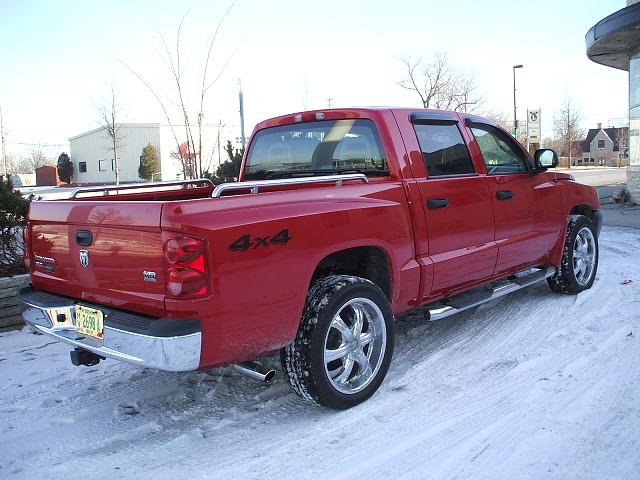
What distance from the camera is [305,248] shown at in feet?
10.2

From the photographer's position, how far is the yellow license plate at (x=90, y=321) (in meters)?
3.03

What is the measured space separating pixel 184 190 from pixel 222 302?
219cm

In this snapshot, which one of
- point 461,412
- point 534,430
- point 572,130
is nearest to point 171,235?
point 461,412

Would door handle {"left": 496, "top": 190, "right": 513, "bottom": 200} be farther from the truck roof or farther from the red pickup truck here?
the truck roof

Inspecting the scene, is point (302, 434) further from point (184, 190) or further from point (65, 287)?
point (184, 190)

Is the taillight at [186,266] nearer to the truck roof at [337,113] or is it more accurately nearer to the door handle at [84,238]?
the door handle at [84,238]

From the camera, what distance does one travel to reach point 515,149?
16.8ft

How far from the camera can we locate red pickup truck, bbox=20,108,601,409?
278 cm

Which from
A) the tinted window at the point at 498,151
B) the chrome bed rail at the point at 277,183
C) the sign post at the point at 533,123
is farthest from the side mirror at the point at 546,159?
the sign post at the point at 533,123

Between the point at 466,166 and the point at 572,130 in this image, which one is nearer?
the point at 466,166

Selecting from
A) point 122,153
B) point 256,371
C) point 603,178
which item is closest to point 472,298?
point 256,371

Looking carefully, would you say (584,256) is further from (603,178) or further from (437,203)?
(603,178)

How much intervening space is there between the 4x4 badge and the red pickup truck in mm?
12

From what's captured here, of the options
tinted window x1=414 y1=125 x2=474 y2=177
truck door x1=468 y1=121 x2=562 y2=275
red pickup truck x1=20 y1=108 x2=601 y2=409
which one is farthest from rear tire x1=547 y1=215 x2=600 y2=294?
tinted window x1=414 y1=125 x2=474 y2=177
